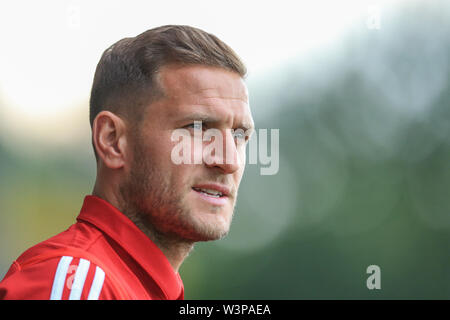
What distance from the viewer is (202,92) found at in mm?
2527

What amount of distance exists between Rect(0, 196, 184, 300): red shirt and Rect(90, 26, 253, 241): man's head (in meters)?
0.12

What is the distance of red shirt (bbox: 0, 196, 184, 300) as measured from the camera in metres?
1.85

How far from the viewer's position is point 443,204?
1385cm

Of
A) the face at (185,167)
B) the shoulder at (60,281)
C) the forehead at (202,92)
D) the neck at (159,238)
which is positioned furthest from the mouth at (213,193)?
the shoulder at (60,281)

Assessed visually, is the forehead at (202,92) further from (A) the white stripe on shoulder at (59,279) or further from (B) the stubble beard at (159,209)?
(A) the white stripe on shoulder at (59,279)

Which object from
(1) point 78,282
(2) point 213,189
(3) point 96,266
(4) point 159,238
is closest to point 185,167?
(2) point 213,189

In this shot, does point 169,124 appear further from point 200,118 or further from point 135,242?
point 135,242

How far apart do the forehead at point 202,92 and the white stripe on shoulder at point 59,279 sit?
836mm

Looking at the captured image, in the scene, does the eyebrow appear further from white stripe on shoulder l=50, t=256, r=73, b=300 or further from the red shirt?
white stripe on shoulder l=50, t=256, r=73, b=300

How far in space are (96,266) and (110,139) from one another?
0.75 m

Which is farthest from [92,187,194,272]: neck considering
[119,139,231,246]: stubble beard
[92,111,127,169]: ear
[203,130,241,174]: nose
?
[203,130,241,174]: nose

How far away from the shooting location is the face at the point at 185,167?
2.40 meters

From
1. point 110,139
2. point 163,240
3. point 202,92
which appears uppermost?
point 202,92
